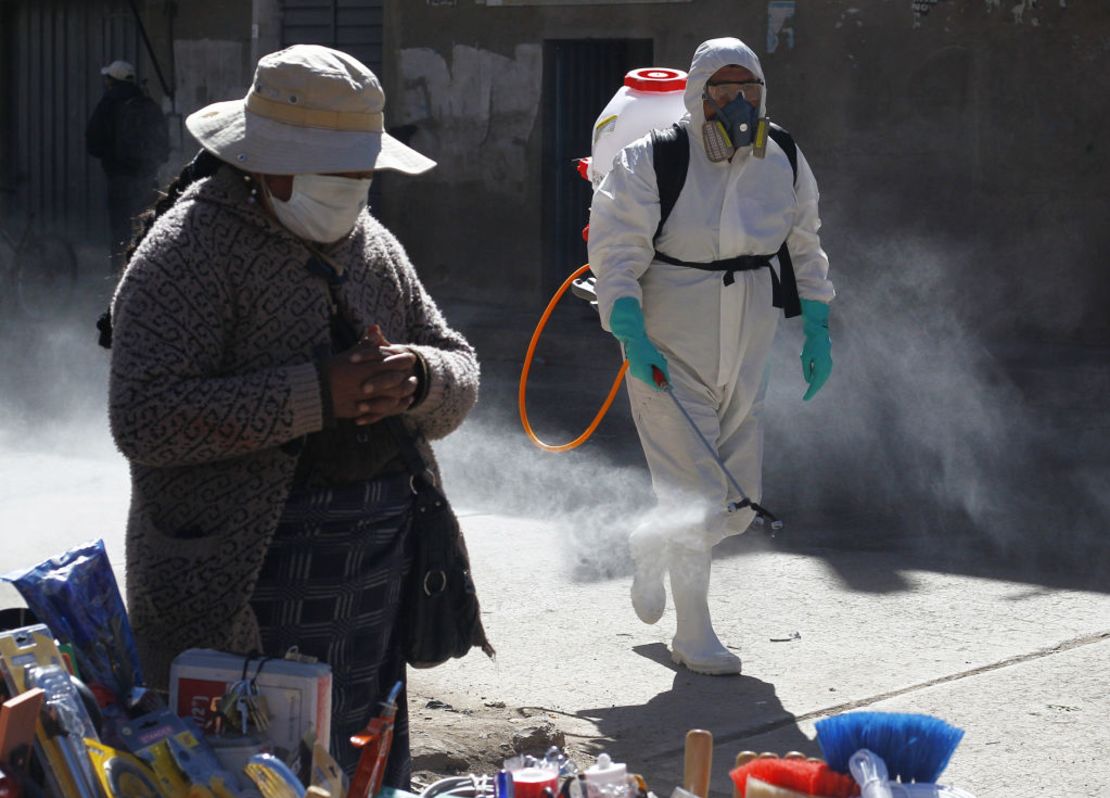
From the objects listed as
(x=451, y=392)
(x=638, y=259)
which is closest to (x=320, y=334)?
(x=451, y=392)

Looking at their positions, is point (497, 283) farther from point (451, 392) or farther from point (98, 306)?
point (451, 392)

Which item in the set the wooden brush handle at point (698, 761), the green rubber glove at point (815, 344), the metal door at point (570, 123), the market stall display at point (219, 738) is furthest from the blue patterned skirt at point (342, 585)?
the metal door at point (570, 123)

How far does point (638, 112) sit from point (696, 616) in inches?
64.1

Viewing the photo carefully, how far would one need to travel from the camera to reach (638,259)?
489cm

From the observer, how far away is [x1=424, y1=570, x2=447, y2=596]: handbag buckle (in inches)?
124

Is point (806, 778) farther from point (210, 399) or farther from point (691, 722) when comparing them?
point (691, 722)

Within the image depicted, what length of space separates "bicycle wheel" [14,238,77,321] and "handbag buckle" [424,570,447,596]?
12.6 meters

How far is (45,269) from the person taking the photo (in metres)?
15.4

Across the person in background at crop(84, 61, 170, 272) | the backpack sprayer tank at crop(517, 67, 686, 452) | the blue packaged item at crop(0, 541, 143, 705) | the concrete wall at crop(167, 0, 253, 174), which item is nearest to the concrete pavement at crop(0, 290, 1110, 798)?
the backpack sprayer tank at crop(517, 67, 686, 452)

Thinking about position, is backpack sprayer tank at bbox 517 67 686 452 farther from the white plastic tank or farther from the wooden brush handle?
the wooden brush handle

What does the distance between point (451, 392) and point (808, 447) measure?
20.6ft

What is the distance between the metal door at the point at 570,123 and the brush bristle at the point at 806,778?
10786mm

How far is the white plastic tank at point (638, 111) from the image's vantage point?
541 centimetres

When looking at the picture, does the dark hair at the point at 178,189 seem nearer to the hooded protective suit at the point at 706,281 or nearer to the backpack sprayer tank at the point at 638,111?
the hooded protective suit at the point at 706,281
